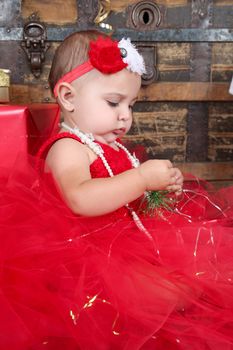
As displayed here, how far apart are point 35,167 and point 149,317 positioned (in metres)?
0.46

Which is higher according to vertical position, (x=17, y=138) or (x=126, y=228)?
(x=17, y=138)

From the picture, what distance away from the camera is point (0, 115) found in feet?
3.81

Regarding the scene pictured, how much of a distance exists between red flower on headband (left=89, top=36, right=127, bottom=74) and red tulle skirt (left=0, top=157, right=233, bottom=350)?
0.31m

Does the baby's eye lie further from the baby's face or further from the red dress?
the red dress

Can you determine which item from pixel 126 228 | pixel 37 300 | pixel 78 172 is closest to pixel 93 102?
pixel 78 172

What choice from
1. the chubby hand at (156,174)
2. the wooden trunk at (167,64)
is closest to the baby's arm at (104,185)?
the chubby hand at (156,174)

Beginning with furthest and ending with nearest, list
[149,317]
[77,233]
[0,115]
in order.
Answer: [0,115] → [77,233] → [149,317]

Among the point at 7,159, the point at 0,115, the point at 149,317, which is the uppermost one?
the point at 0,115

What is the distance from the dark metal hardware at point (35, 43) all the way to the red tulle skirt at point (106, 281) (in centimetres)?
147

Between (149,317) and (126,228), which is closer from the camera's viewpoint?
(149,317)

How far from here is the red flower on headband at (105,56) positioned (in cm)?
100

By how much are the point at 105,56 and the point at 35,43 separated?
4.59 ft

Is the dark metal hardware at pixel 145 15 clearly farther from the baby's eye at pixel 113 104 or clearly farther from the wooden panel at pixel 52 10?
the baby's eye at pixel 113 104

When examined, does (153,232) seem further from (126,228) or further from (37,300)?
(37,300)
